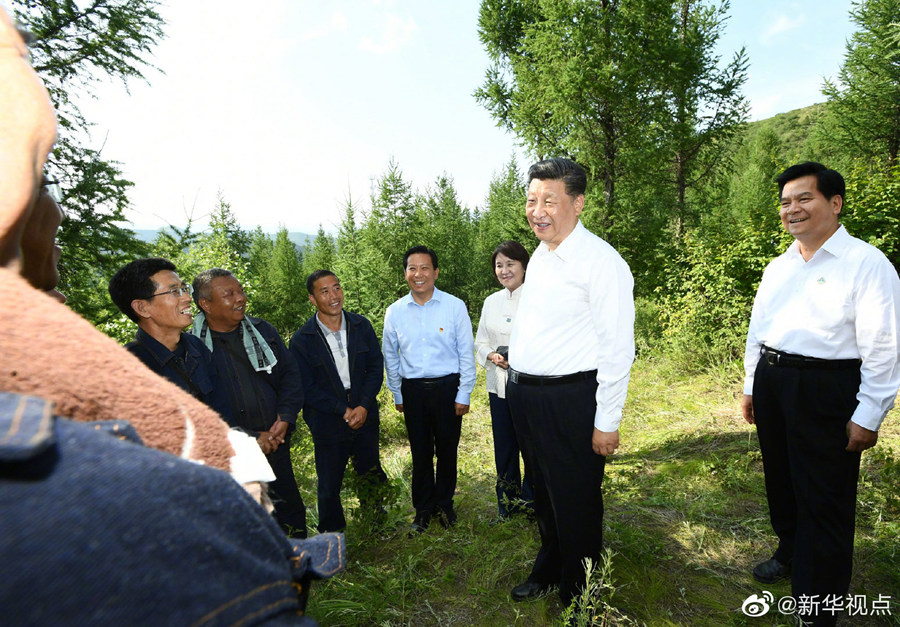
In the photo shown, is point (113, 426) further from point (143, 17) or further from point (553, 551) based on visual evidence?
point (143, 17)

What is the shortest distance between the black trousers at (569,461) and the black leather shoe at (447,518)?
1.36m

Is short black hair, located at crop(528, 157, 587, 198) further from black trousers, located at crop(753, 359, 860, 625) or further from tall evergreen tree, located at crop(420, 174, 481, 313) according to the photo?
tall evergreen tree, located at crop(420, 174, 481, 313)

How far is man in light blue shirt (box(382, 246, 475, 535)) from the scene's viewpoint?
382 centimetres

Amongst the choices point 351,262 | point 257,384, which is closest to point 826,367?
point 257,384

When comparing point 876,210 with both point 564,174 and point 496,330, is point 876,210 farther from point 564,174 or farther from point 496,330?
point 564,174

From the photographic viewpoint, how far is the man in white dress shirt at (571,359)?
229cm

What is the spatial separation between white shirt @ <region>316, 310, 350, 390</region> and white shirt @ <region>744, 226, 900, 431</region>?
2988 mm

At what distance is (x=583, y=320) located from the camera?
2.41 m

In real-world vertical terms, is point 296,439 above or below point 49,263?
below

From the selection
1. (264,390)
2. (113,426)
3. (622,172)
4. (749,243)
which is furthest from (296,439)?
(622,172)

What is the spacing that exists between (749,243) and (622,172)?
361cm

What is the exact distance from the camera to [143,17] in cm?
571

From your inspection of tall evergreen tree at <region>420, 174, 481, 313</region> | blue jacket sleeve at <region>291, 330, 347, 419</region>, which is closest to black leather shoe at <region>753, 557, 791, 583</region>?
blue jacket sleeve at <region>291, 330, 347, 419</region>

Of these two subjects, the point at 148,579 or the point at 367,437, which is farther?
the point at 367,437
